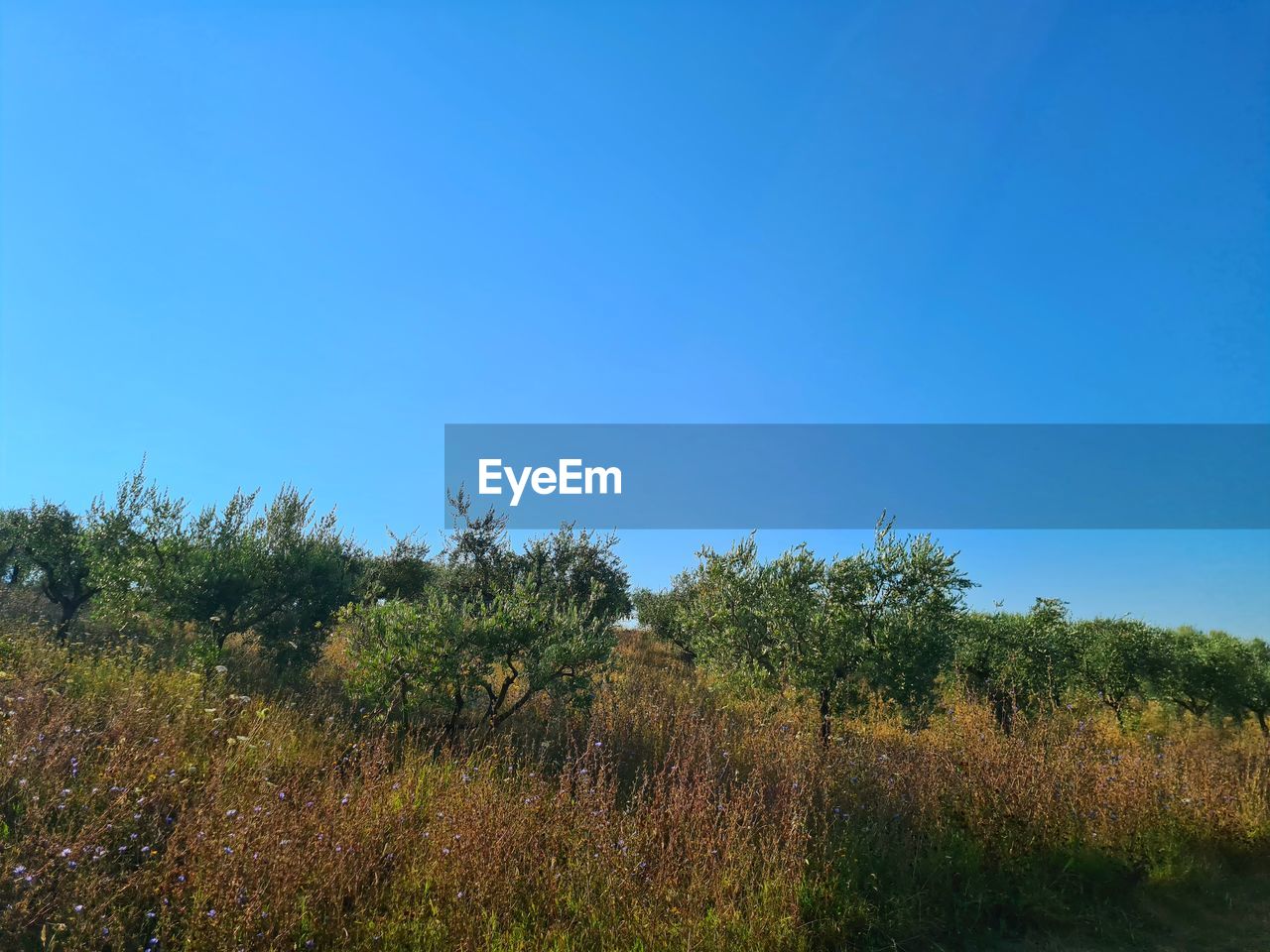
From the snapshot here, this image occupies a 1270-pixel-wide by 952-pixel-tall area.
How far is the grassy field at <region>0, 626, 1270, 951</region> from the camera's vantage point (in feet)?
13.7

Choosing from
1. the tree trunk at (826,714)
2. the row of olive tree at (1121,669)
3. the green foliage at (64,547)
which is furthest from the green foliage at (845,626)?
the green foliage at (64,547)

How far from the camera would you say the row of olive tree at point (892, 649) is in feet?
34.1

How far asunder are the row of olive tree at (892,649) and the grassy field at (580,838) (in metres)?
1.55

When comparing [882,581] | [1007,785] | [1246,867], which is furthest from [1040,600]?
[1007,785]

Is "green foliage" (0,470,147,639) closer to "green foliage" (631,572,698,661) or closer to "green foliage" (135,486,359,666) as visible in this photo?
"green foliage" (135,486,359,666)

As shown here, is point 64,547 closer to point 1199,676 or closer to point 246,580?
point 246,580

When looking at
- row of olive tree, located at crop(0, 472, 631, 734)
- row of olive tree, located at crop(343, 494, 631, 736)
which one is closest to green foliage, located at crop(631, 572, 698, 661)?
row of olive tree, located at crop(0, 472, 631, 734)

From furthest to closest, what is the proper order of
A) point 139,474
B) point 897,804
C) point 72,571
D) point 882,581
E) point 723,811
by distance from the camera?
point 72,571 → point 139,474 → point 882,581 → point 897,804 → point 723,811

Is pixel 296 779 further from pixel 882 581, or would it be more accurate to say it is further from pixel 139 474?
pixel 139 474

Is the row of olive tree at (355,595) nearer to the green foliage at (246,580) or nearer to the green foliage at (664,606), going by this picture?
the green foliage at (246,580)

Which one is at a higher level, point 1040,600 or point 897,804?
point 1040,600

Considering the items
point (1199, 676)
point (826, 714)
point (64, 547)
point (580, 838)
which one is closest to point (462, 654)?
point (580, 838)

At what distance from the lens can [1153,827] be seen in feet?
23.2

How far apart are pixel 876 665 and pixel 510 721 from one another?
22.2 ft
